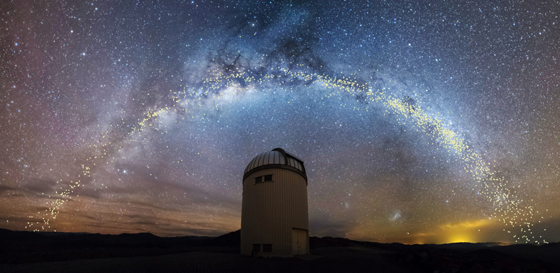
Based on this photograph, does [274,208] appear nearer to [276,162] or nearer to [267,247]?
[267,247]

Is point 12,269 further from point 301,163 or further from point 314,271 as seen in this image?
point 301,163

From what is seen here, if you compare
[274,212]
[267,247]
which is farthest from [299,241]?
[274,212]

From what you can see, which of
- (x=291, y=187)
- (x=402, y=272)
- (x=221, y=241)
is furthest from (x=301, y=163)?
(x=221, y=241)

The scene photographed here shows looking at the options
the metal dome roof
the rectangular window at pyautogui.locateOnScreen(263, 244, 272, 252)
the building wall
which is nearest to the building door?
the building wall

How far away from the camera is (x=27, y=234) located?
6056 centimetres

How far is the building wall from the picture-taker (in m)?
17.0

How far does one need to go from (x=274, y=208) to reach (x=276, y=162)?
3.73 meters

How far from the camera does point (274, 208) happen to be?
17609mm

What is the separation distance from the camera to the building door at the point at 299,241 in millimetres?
17695

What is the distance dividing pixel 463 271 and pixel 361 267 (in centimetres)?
571

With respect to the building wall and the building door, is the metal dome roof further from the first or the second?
the building door

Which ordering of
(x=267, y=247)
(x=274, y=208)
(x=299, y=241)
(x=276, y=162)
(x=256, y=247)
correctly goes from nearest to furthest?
1. (x=267, y=247)
2. (x=256, y=247)
3. (x=274, y=208)
4. (x=299, y=241)
5. (x=276, y=162)

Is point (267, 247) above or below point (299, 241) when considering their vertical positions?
below

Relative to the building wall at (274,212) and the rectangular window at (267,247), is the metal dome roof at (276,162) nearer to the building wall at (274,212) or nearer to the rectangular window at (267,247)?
the building wall at (274,212)
